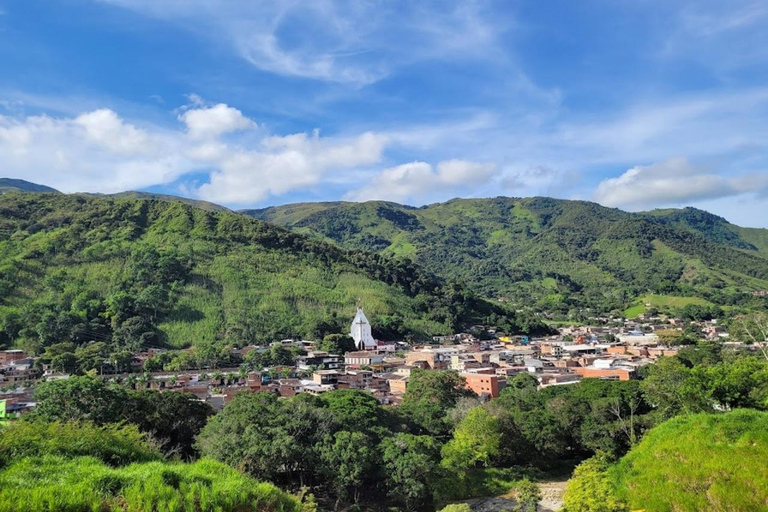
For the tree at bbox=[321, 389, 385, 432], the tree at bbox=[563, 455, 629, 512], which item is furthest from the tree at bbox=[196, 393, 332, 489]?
the tree at bbox=[563, 455, 629, 512]

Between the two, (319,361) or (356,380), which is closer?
(356,380)

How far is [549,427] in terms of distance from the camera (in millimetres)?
23859

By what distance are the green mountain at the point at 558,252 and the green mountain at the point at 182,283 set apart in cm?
3628

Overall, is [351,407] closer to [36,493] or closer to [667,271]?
[36,493]

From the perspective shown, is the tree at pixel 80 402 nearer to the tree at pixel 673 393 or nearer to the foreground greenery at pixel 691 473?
the foreground greenery at pixel 691 473

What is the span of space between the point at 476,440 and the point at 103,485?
18316 mm

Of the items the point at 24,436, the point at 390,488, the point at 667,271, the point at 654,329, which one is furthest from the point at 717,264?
the point at 24,436

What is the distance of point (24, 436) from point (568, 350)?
2080 inches

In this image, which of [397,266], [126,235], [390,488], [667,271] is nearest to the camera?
→ [390,488]

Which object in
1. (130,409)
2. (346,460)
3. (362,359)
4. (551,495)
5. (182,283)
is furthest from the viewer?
(182,283)

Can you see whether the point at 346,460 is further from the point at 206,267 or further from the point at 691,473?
the point at 206,267

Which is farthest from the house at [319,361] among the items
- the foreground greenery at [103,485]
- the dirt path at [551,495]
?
the foreground greenery at [103,485]

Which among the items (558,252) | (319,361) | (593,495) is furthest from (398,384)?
(558,252)

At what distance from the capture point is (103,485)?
6.20 metres
